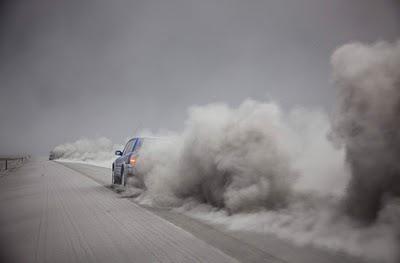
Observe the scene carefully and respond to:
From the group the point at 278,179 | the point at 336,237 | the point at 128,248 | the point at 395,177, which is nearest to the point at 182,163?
the point at 278,179

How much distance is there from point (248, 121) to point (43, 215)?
5534 millimetres

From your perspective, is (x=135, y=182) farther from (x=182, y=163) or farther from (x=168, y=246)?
(x=168, y=246)

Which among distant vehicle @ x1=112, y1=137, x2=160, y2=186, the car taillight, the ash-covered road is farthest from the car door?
the ash-covered road

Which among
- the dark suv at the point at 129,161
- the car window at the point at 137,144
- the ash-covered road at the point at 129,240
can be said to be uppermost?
the car window at the point at 137,144

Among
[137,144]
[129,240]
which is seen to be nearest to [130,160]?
[137,144]

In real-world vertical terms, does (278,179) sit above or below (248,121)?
below

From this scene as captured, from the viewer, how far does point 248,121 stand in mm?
7152

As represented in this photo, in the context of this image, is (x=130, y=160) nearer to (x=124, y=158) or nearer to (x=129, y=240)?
(x=124, y=158)

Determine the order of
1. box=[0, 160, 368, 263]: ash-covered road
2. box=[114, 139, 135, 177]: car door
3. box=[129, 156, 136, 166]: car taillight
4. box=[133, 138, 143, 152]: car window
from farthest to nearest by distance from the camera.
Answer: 1. box=[114, 139, 135, 177]: car door
2. box=[133, 138, 143, 152]: car window
3. box=[129, 156, 136, 166]: car taillight
4. box=[0, 160, 368, 263]: ash-covered road

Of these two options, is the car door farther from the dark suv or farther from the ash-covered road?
the ash-covered road

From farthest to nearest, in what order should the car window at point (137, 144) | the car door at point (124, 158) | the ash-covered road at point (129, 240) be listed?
the car door at point (124, 158) < the car window at point (137, 144) < the ash-covered road at point (129, 240)

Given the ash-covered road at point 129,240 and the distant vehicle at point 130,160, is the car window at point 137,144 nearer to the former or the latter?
the distant vehicle at point 130,160

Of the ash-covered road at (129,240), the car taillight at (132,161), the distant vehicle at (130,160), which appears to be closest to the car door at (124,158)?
the distant vehicle at (130,160)

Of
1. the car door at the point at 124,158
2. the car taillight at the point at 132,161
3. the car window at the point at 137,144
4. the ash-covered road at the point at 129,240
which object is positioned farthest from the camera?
the car door at the point at 124,158
